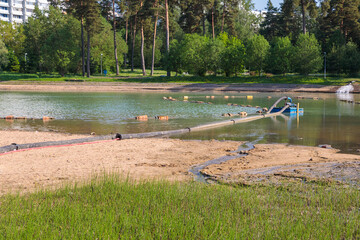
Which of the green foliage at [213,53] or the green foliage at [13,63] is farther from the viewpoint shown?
the green foliage at [13,63]

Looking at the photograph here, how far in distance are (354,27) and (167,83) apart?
40759 millimetres

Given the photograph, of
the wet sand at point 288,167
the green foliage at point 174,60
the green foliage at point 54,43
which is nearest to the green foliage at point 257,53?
the green foliage at point 174,60

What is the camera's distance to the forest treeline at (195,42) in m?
78.9

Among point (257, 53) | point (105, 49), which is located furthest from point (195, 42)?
point (105, 49)

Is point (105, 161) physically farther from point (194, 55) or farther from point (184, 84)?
point (194, 55)

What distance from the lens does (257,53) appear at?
81.7 m

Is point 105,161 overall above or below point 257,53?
below

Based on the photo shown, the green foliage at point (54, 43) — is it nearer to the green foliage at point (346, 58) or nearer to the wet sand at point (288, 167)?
the green foliage at point (346, 58)

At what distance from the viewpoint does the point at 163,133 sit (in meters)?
21.7

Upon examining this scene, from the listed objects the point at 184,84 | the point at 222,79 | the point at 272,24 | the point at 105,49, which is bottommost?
the point at 184,84

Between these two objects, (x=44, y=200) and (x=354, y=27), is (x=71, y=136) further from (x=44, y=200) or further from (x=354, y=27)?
(x=354, y=27)

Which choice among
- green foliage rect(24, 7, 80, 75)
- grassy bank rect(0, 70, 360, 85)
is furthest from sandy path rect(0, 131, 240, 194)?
green foliage rect(24, 7, 80, 75)

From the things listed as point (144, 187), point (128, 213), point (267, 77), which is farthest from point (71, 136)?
point (267, 77)

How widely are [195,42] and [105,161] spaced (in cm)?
7513
